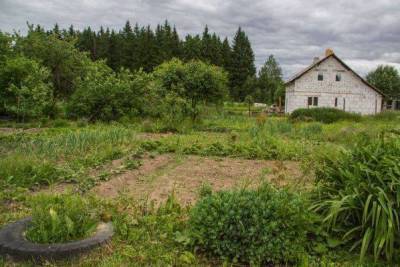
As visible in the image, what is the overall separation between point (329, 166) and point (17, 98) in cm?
1411

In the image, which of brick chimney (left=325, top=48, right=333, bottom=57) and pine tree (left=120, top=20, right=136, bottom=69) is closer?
brick chimney (left=325, top=48, right=333, bottom=57)

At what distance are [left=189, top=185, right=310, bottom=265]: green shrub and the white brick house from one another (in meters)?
29.0

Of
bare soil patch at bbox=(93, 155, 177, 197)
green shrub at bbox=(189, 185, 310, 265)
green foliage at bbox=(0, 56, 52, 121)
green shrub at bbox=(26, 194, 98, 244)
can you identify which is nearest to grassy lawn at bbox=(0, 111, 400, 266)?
bare soil patch at bbox=(93, 155, 177, 197)

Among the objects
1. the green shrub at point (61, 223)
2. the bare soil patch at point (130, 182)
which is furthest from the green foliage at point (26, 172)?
the green shrub at point (61, 223)

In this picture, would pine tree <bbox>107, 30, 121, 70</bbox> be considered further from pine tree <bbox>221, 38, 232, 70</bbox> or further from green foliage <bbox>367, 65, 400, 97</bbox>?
green foliage <bbox>367, 65, 400, 97</bbox>

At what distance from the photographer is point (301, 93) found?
30.9 metres

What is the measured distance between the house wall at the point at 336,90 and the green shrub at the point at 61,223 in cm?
2947

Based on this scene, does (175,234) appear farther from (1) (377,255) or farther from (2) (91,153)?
(2) (91,153)

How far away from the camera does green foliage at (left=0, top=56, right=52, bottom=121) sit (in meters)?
13.8

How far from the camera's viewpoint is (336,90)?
30531mm

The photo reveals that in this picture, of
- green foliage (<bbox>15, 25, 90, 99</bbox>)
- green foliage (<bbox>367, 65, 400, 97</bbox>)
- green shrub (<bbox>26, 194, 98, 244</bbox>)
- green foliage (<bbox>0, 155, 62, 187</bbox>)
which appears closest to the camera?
green shrub (<bbox>26, 194, 98, 244</bbox>)

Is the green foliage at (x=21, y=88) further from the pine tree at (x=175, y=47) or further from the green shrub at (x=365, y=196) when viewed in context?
the pine tree at (x=175, y=47)

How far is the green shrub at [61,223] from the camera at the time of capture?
10.1 ft

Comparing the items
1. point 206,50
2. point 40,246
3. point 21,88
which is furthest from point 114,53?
point 40,246
